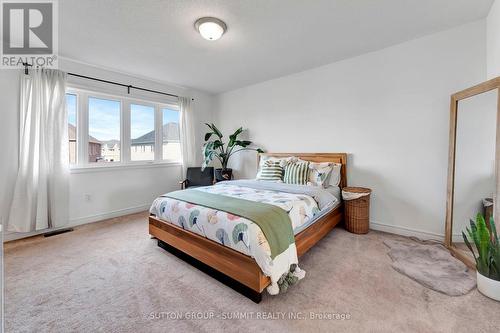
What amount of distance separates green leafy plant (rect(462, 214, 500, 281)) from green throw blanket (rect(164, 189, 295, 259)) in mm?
1474

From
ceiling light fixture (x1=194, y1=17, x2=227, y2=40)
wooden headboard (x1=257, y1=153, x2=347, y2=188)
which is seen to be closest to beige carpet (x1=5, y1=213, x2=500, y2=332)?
wooden headboard (x1=257, y1=153, x2=347, y2=188)

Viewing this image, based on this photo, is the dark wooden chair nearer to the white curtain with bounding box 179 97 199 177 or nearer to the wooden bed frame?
the white curtain with bounding box 179 97 199 177

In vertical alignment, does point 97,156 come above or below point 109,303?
above

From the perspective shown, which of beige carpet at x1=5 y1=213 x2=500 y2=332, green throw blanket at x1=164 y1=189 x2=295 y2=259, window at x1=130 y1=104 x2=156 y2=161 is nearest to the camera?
beige carpet at x1=5 y1=213 x2=500 y2=332

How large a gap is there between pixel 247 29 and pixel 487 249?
300 centimetres

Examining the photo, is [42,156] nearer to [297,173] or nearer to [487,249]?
[297,173]

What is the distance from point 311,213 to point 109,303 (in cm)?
196

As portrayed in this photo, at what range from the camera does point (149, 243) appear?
2709 mm

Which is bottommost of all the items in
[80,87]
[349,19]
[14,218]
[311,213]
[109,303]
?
[109,303]

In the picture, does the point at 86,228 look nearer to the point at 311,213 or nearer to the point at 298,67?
the point at 311,213

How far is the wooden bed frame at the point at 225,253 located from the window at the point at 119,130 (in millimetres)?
1861

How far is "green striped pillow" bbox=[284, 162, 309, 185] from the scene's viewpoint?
3154mm

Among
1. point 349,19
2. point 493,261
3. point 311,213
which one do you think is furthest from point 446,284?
point 349,19

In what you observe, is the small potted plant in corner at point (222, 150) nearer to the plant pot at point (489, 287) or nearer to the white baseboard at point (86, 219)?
the white baseboard at point (86, 219)
